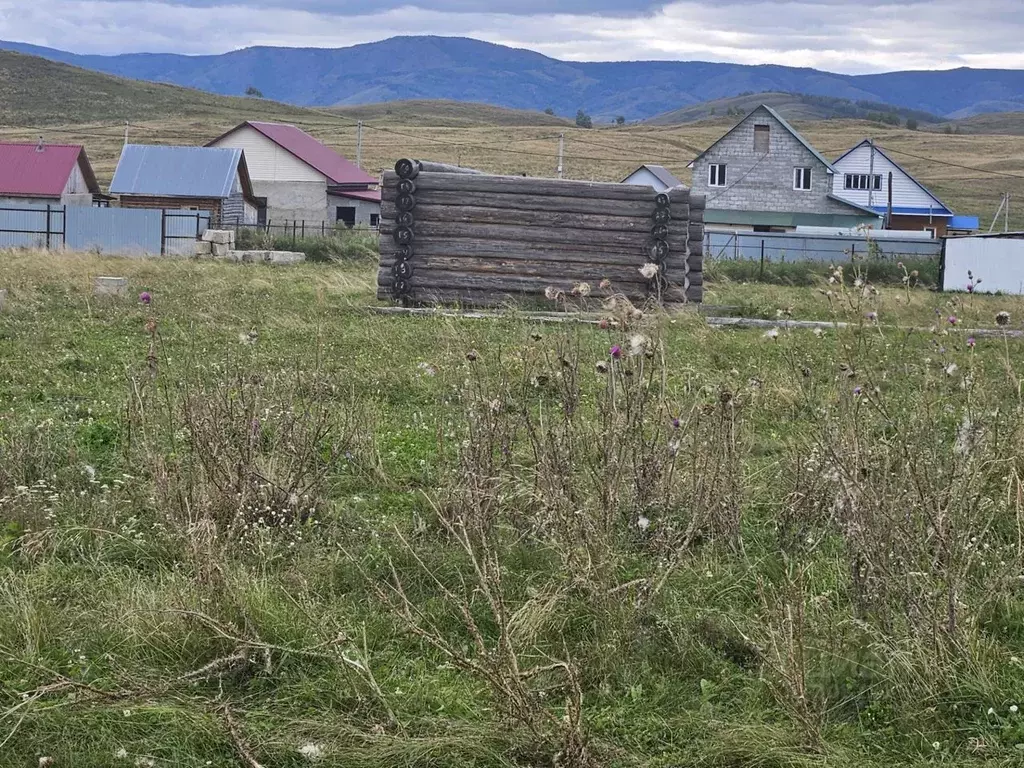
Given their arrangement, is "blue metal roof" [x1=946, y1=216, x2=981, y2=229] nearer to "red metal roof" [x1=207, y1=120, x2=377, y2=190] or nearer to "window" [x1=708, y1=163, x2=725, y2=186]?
"window" [x1=708, y1=163, x2=725, y2=186]

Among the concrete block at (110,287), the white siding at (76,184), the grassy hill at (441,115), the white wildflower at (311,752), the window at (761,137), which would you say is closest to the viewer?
the white wildflower at (311,752)

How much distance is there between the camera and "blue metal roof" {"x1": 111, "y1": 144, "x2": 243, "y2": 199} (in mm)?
42562

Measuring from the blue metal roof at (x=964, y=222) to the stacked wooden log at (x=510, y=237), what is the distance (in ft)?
162

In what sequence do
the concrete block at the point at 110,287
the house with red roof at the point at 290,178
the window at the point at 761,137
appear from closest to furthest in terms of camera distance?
the concrete block at the point at 110,287 → the house with red roof at the point at 290,178 → the window at the point at 761,137

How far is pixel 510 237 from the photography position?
1684 centimetres

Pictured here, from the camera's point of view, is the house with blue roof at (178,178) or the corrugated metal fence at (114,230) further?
the house with blue roof at (178,178)

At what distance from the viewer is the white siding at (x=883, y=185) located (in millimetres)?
63969

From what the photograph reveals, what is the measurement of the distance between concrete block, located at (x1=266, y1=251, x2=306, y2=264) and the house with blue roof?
13107 millimetres

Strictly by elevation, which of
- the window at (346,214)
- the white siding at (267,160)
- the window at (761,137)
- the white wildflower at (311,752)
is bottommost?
the white wildflower at (311,752)

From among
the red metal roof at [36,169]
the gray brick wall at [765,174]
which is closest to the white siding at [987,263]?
the red metal roof at [36,169]

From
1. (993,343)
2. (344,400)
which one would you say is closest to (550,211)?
(993,343)

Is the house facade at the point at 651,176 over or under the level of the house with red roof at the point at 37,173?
over

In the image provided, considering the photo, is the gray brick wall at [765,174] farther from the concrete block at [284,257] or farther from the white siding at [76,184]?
the concrete block at [284,257]

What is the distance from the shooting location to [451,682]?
3887mm
